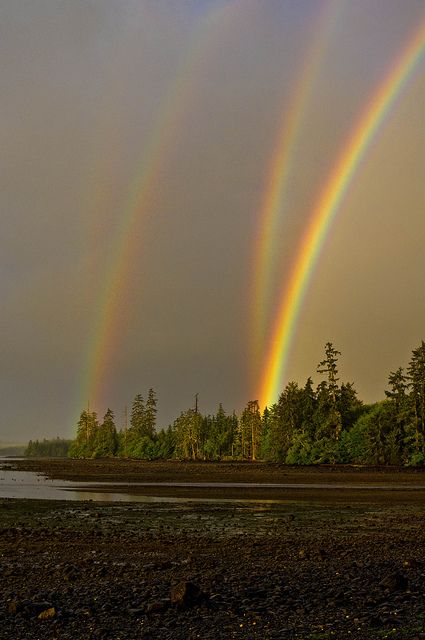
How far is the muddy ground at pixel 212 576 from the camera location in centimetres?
1309

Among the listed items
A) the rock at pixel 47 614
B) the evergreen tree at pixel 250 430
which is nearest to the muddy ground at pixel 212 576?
the rock at pixel 47 614

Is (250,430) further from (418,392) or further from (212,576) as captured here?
(212,576)

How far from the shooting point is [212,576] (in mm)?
17969

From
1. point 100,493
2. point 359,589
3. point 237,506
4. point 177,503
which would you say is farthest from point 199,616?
point 100,493

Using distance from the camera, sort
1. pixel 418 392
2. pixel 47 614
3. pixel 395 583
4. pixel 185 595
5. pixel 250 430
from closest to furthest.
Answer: pixel 47 614 < pixel 185 595 < pixel 395 583 < pixel 418 392 < pixel 250 430

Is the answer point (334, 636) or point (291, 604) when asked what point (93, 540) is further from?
point (334, 636)

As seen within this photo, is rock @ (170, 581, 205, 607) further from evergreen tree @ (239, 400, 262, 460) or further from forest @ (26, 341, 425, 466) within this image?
evergreen tree @ (239, 400, 262, 460)

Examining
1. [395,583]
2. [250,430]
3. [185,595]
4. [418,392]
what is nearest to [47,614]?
[185,595]

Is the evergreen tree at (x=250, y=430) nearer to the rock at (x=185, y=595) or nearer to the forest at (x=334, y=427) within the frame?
the forest at (x=334, y=427)

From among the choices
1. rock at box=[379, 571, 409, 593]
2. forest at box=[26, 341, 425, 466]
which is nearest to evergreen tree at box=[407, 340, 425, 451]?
forest at box=[26, 341, 425, 466]

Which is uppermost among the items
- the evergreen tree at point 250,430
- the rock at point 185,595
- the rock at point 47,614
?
the evergreen tree at point 250,430

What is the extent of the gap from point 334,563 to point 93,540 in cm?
1039

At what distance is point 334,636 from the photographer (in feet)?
39.9

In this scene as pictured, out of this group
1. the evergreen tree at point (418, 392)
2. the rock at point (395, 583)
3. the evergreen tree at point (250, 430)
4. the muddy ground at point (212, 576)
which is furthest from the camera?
the evergreen tree at point (250, 430)
